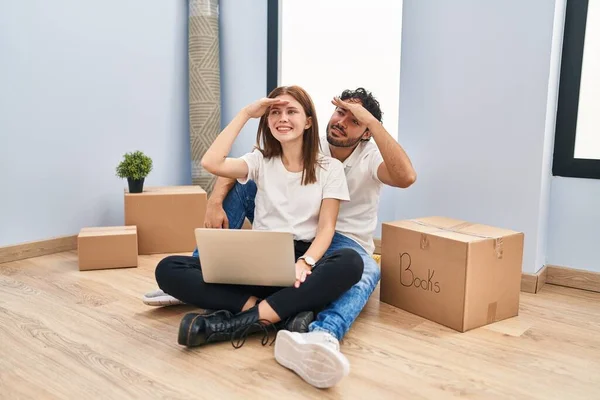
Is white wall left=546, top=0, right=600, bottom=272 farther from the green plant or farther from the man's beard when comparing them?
the green plant

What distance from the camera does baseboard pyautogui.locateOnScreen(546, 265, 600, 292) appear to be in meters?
2.09

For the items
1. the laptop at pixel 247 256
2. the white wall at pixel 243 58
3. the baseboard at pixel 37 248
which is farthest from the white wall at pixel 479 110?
the baseboard at pixel 37 248

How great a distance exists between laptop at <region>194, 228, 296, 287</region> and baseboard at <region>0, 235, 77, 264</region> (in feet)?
4.39

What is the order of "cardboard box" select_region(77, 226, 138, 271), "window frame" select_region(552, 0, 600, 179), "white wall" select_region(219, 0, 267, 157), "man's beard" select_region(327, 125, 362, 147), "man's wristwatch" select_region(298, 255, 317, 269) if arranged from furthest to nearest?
"white wall" select_region(219, 0, 267, 157) < "cardboard box" select_region(77, 226, 138, 271) < "window frame" select_region(552, 0, 600, 179) < "man's beard" select_region(327, 125, 362, 147) < "man's wristwatch" select_region(298, 255, 317, 269)

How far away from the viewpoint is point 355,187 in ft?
6.18

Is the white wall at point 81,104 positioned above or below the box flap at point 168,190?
above

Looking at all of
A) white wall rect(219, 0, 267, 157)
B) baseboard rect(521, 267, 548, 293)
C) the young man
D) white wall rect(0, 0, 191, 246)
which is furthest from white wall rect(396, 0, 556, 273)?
white wall rect(0, 0, 191, 246)

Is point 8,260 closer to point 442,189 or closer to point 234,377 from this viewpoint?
point 234,377

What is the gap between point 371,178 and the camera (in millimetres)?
1870

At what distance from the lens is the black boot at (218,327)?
4.70 feet

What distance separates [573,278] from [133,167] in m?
2.07

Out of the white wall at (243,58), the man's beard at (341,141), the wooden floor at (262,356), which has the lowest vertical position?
the wooden floor at (262,356)

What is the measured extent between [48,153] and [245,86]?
1.20 meters

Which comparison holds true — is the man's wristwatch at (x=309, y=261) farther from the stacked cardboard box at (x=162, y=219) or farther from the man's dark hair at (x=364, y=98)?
the stacked cardboard box at (x=162, y=219)
